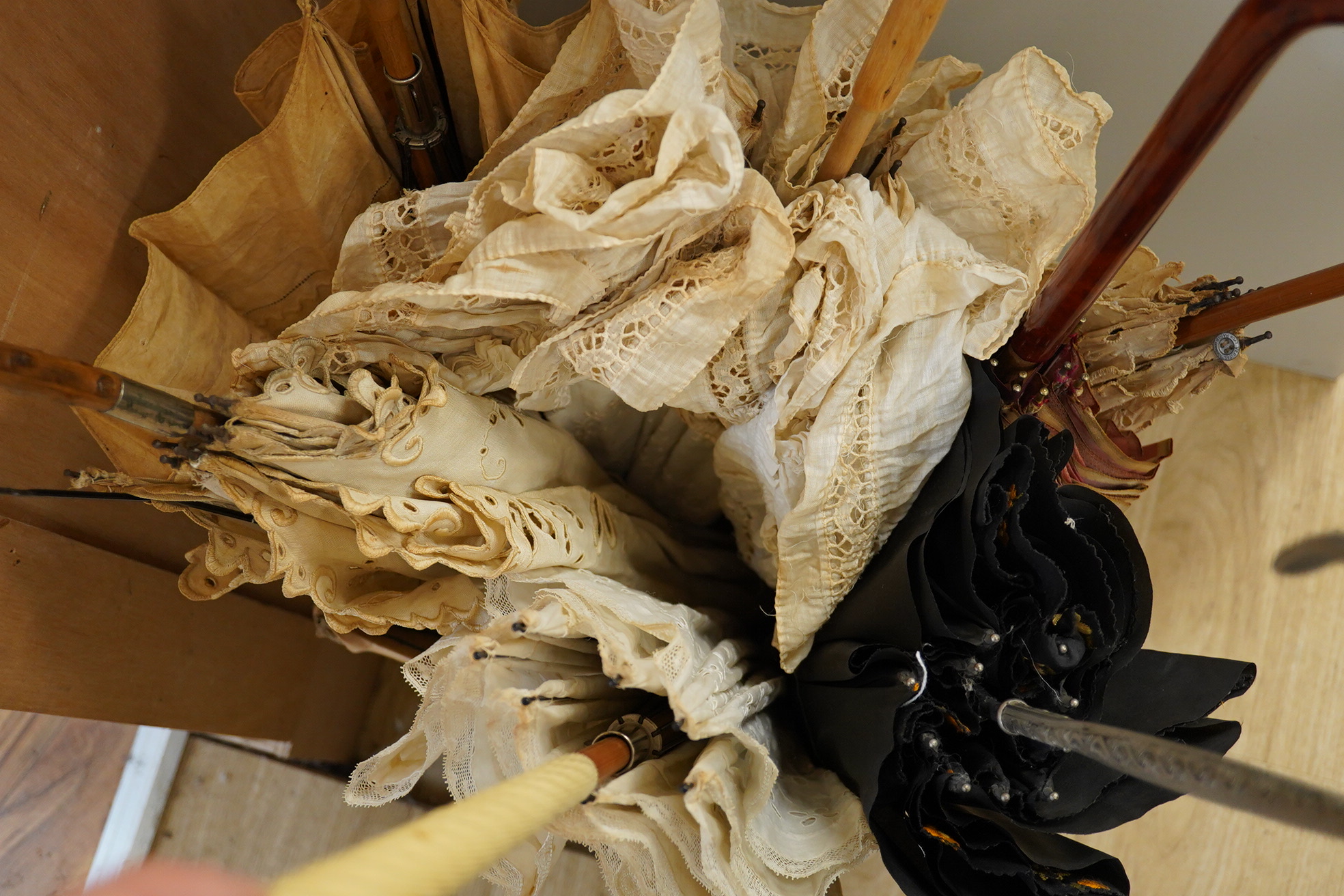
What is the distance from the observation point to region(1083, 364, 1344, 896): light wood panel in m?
0.64

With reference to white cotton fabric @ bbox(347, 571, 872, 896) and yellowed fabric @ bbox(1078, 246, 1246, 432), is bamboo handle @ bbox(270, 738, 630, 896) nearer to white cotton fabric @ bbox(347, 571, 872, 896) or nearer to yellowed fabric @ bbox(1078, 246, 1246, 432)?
white cotton fabric @ bbox(347, 571, 872, 896)

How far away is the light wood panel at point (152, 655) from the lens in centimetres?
54

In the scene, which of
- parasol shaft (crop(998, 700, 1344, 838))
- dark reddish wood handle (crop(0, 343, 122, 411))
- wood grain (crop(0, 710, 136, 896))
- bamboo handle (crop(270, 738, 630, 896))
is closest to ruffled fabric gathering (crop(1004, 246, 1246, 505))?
parasol shaft (crop(998, 700, 1344, 838))

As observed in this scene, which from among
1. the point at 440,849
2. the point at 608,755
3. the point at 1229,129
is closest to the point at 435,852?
the point at 440,849

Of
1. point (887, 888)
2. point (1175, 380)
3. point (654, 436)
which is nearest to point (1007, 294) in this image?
point (1175, 380)

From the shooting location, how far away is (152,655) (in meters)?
0.65

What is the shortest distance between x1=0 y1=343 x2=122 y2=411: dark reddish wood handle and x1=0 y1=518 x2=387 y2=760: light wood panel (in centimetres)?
23

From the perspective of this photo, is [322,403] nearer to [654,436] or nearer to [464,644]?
[464,644]

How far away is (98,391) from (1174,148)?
48 cm

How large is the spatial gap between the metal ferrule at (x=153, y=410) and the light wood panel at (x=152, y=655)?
21 cm

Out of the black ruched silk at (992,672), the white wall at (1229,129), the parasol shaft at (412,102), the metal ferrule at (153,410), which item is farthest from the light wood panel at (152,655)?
the white wall at (1229,129)

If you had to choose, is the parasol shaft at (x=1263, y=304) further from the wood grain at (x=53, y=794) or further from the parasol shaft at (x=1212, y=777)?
the wood grain at (x=53, y=794)

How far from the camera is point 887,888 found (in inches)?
27.9

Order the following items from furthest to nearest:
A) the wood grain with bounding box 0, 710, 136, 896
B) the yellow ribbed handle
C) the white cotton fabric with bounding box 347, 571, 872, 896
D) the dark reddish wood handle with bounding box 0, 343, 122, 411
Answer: the wood grain with bounding box 0, 710, 136, 896
the white cotton fabric with bounding box 347, 571, 872, 896
the dark reddish wood handle with bounding box 0, 343, 122, 411
the yellow ribbed handle
